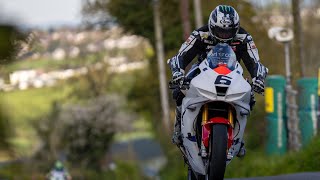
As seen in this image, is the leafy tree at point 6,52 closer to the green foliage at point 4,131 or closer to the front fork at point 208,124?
the green foliage at point 4,131

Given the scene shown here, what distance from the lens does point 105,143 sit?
1764 inches

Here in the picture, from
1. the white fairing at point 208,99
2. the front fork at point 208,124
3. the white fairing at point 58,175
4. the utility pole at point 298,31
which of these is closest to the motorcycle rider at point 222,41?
the white fairing at point 208,99

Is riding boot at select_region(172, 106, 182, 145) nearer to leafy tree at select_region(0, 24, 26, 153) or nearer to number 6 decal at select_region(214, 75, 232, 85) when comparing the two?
number 6 decal at select_region(214, 75, 232, 85)

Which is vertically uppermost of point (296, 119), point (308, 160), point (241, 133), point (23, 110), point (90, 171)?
point (23, 110)

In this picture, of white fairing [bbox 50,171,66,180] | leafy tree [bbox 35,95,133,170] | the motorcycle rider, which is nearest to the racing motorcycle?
the motorcycle rider

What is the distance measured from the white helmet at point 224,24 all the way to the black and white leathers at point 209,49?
0.12 meters

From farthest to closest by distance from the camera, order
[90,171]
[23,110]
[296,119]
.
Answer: [90,171], [296,119], [23,110]

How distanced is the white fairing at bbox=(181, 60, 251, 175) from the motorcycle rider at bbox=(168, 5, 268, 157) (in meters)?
0.23

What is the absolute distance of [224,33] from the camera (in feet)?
20.6

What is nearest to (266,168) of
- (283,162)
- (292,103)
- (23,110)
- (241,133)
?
(283,162)

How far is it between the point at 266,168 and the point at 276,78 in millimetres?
4618

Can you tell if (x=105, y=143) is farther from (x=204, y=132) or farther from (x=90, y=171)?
(x=204, y=132)

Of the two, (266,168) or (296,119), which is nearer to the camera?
(266,168)

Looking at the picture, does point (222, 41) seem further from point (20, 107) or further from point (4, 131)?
point (4, 131)
